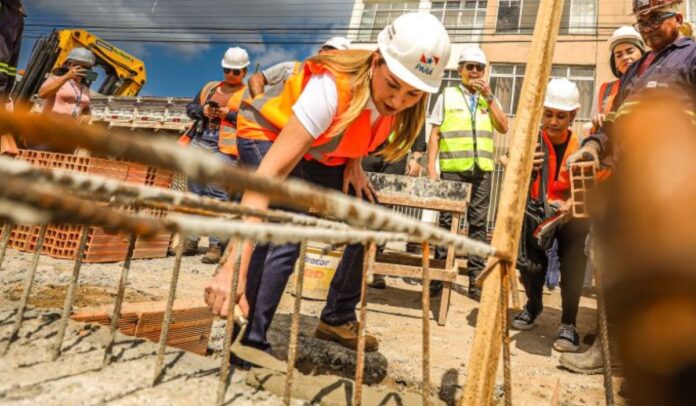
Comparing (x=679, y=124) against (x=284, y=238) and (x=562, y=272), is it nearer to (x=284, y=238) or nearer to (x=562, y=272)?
(x=284, y=238)

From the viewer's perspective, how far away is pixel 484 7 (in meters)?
17.4

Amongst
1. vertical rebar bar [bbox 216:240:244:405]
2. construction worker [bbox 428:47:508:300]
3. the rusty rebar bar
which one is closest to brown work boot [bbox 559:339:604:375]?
construction worker [bbox 428:47:508:300]

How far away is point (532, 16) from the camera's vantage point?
16125 mm

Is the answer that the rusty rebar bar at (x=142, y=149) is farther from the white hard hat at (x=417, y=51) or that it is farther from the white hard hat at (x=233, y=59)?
the white hard hat at (x=233, y=59)

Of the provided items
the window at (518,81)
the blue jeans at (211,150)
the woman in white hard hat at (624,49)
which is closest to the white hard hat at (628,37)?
the woman in white hard hat at (624,49)

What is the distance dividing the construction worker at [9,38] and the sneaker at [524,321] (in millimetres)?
4320

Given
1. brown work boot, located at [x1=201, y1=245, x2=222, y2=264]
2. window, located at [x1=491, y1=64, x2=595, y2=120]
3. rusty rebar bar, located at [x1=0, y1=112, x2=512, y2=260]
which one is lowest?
brown work boot, located at [x1=201, y1=245, x2=222, y2=264]

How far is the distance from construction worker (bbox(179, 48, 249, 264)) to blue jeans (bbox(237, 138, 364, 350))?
94.6 inches

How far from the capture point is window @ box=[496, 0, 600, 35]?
15.6 metres

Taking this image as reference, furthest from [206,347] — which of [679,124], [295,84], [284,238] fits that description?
[679,124]

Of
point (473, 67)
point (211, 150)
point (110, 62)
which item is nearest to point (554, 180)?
point (473, 67)

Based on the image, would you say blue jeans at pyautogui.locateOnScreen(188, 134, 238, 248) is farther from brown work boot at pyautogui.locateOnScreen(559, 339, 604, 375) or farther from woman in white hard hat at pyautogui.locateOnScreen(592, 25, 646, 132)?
woman in white hard hat at pyautogui.locateOnScreen(592, 25, 646, 132)

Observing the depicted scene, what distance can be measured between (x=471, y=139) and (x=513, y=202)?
10.5 ft

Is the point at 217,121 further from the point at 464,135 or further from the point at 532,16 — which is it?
the point at 532,16
